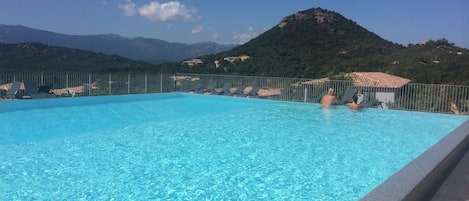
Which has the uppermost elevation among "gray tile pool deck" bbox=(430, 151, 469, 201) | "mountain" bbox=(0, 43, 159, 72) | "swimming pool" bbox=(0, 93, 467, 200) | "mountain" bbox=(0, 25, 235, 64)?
"mountain" bbox=(0, 25, 235, 64)

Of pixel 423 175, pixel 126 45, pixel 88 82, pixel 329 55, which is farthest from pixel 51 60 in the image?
pixel 126 45

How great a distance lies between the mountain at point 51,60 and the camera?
2567 centimetres

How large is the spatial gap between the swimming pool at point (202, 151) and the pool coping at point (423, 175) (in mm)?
874

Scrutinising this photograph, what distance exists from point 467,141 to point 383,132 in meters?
3.14

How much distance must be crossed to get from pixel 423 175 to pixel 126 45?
58.7 meters

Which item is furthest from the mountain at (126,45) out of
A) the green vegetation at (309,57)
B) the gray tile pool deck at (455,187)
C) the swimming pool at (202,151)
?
the gray tile pool deck at (455,187)

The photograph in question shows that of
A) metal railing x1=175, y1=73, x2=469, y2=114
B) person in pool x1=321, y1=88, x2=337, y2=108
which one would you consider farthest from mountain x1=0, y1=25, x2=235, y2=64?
person in pool x1=321, y1=88, x2=337, y2=108

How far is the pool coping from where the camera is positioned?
3105 millimetres

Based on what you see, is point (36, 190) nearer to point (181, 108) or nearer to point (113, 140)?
point (113, 140)

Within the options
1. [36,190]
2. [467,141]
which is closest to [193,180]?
[36,190]

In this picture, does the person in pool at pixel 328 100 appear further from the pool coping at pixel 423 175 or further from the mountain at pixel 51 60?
the mountain at pixel 51 60

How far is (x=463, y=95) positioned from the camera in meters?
11.8

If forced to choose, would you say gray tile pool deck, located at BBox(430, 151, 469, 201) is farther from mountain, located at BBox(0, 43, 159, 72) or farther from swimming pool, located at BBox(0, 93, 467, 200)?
mountain, located at BBox(0, 43, 159, 72)

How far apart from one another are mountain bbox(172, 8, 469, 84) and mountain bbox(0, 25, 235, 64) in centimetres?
1400
